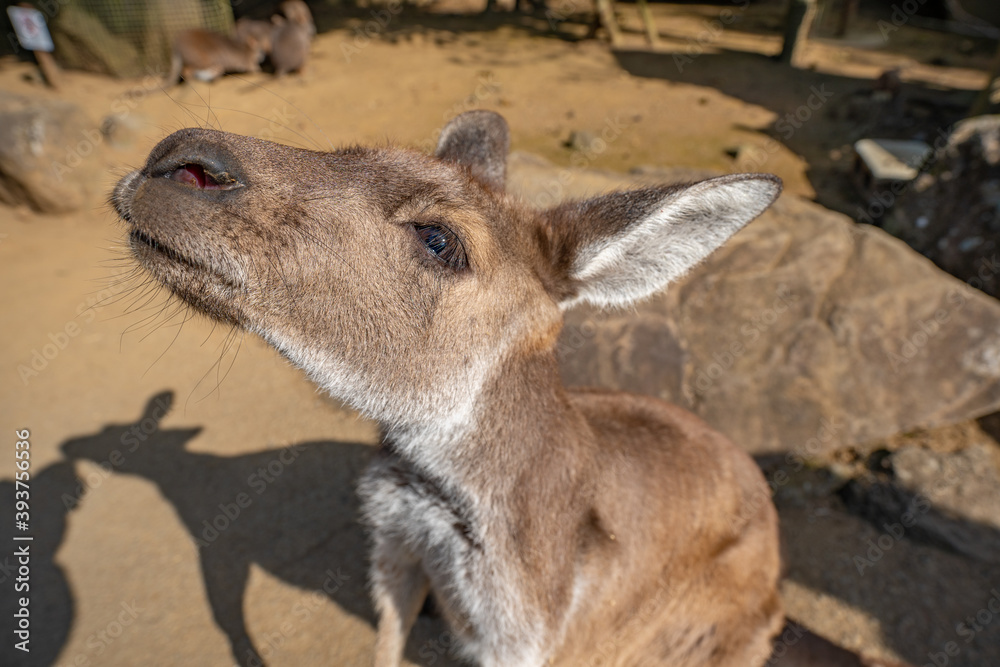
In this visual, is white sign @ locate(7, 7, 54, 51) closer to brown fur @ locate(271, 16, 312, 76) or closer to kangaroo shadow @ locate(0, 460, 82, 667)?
brown fur @ locate(271, 16, 312, 76)

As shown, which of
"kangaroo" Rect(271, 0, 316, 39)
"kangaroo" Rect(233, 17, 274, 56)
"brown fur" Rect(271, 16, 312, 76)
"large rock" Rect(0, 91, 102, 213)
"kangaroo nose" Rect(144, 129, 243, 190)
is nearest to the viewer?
"kangaroo nose" Rect(144, 129, 243, 190)

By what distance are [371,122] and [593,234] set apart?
26.1 ft

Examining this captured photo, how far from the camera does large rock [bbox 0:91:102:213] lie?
6312mm

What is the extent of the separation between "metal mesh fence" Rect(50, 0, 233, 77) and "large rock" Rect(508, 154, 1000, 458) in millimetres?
11158

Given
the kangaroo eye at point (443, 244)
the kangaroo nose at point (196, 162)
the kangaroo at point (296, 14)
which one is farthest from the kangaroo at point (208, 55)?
the kangaroo eye at point (443, 244)

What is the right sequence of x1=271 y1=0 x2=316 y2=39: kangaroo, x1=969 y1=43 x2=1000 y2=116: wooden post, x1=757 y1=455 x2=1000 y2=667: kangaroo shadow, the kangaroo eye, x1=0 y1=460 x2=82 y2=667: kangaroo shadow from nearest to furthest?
Result: the kangaroo eye, x1=0 y1=460 x2=82 y2=667: kangaroo shadow, x1=757 y1=455 x2=1000 y2=667: kangaroo shadow, x1=969 y1=43 x2=1000 y2=116: wooden post, x1=271 y1=0 x2=316 y2=39: kangaroo

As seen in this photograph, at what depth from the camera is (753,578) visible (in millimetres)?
2475

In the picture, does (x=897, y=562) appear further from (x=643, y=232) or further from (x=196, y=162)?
(x=196, y=162)

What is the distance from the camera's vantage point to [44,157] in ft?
21.1

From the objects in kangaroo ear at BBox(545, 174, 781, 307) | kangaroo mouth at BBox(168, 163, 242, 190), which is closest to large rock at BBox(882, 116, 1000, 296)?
kangaroo ear at BBox(545, 174, 781, 307)

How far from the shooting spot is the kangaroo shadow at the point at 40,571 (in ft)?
9.97

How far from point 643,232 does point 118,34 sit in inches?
501

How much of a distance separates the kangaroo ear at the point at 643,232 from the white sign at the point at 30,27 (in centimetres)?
1035

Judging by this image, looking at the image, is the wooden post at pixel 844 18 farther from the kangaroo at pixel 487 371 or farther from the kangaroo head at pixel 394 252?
the kangaroo head at pixel 394 252
